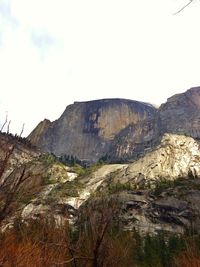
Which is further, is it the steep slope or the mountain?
the steep slope

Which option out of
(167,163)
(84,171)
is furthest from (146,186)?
(84,171)

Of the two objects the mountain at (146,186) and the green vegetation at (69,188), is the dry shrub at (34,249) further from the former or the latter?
the green vegetation at (69,188)

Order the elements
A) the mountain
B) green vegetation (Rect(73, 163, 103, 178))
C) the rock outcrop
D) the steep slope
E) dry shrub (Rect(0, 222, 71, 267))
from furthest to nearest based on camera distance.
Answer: green vegetation (Rect(73, 163, 103, 178)) < the rock outcrop < the steep slope < the mountain < dry shrub (Rect(0, 222, 71, 267))

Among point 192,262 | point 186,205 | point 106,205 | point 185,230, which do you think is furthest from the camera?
point 186,205

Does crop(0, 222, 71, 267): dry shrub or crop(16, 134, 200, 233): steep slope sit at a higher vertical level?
crop(16, 134, 200, 233): steep slope

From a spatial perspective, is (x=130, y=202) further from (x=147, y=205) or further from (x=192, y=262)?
(x=192, y=262)

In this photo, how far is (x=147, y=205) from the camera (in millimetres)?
129375

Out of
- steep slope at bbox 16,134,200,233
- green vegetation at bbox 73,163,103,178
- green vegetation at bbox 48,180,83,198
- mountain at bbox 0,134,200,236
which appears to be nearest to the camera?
mountain at bbox 0,134,200,236

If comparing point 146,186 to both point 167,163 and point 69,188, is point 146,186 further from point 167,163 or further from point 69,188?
point 69,188

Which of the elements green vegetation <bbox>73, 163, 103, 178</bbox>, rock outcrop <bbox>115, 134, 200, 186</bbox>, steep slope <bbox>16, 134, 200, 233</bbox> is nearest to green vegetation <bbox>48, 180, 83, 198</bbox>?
steep slope <bbox>16, 134, 200, 233</bbox>

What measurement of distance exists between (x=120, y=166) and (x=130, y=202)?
39161 mm

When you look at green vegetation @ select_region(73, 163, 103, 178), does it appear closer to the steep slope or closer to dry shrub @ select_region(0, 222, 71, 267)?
the steep slope

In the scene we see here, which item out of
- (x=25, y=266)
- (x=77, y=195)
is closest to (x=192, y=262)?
(x=25, y=266)

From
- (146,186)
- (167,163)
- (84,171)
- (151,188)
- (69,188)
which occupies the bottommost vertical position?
(151,188)
